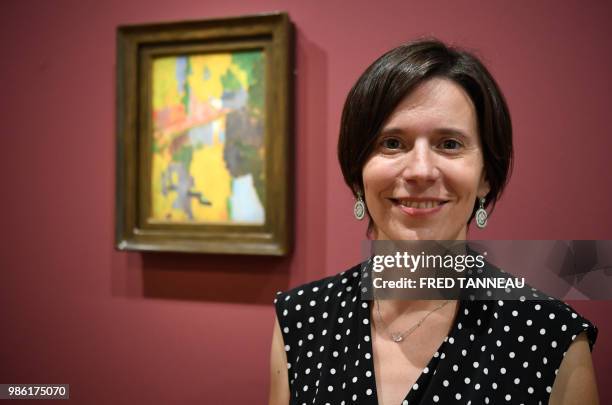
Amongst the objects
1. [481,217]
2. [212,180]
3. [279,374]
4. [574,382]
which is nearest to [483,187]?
[481,217]

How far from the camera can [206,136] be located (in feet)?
5.16

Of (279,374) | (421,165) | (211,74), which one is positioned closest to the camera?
(421,165)

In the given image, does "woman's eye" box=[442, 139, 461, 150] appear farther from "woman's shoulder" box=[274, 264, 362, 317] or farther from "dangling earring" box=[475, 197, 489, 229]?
"woman's shoulder" box=[274, 264, 362, 317]

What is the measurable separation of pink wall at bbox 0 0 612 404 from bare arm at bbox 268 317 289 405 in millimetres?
409

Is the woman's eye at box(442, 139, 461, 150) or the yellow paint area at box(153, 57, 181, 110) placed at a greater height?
the yellow paint area at box(153, 57, 181, 110)

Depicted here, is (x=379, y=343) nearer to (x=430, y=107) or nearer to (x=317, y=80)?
(x=430, y=107)

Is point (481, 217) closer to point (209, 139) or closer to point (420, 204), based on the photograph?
point (420, 204)

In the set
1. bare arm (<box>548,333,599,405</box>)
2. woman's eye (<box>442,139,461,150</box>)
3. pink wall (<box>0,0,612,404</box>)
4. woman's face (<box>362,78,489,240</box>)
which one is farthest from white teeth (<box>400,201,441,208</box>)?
pink wall (<box>0,0,612,404</box>)

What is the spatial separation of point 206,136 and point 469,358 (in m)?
0.99

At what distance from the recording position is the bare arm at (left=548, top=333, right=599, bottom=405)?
36.4 inches

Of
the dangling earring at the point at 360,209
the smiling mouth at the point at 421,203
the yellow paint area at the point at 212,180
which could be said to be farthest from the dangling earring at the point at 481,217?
the yellow paint area at the point at 212,180

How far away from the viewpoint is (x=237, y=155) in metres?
1.55

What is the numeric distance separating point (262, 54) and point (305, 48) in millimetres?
127

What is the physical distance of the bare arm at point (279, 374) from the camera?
1.12 metres
